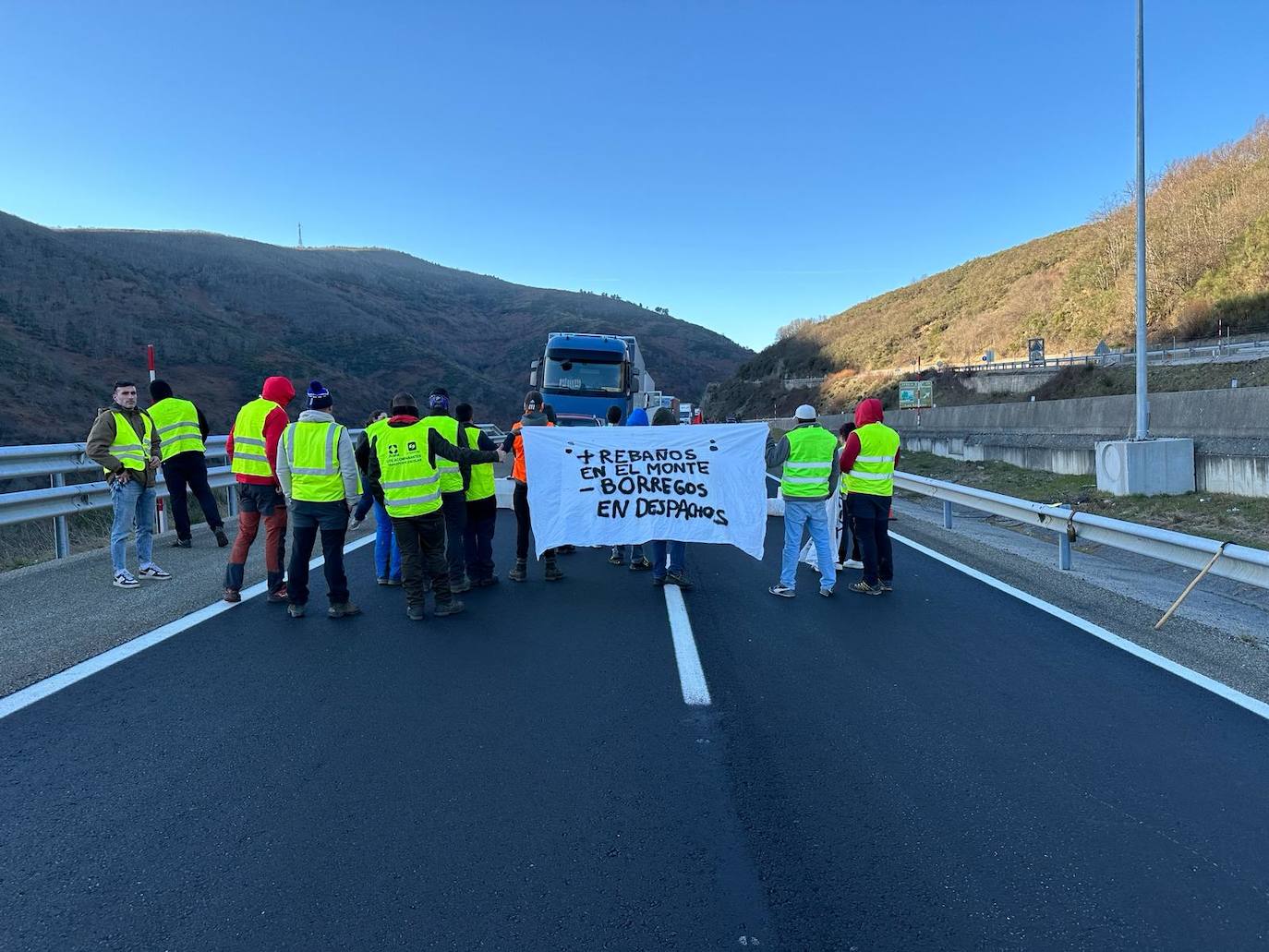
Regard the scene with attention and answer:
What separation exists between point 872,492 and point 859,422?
80 centimetres

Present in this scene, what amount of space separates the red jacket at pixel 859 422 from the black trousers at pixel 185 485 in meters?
7.30

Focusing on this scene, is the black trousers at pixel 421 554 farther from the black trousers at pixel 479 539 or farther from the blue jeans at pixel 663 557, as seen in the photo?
the blue jeans at pixel 663 557

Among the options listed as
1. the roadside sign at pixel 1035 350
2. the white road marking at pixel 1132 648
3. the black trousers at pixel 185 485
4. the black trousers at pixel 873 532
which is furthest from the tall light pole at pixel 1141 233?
the roadside sign at pixel 1035 350

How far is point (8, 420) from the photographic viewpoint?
27.7 meters

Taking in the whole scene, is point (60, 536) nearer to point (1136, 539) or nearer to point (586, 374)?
point (1136, 539)

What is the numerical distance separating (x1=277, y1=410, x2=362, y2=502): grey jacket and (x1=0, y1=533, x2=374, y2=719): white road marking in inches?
48.9

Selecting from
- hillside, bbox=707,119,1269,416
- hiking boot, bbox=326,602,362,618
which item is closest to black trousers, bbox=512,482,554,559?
hiking boot, bbox=326,602,362,618

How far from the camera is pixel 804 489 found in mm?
7961

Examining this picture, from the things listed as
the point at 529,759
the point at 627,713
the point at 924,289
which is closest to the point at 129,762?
the point at 529,759

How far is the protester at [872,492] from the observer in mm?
8133

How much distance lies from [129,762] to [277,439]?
11.9 ft

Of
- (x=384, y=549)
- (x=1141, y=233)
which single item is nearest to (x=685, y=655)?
(x=384, y=549)

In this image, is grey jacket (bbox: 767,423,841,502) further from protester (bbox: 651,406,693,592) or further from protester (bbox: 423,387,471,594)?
protester (bbox: 423,387,471,594)

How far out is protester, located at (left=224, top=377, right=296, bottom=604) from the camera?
7344mm
